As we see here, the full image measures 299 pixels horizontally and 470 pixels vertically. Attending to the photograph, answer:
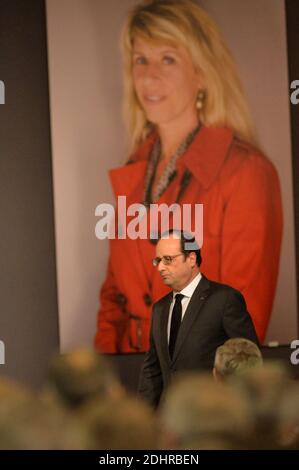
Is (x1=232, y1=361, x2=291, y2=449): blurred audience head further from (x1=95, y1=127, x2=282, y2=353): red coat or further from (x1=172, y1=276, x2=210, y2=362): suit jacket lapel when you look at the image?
(x1=95, y1=127, x2=282, y2=353): red coat

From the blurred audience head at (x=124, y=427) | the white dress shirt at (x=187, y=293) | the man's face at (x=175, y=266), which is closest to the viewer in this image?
the blurred audience head at (x=124, y=427)

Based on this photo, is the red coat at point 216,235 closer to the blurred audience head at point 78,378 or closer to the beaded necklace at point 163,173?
the beaded necklace at point 163,173

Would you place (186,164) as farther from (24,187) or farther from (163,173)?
(24,187)

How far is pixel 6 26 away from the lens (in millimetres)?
3990

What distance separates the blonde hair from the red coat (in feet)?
0.22

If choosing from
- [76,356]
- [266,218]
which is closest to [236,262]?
[266,218]

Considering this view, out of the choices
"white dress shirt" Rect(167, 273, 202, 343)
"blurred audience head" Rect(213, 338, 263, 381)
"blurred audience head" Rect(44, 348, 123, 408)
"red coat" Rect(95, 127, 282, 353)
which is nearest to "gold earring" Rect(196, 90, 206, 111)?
"red coat" Rect(95, 127, 282, 353)

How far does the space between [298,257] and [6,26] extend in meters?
1.63

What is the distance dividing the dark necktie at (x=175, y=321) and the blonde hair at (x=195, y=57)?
0.76 metres

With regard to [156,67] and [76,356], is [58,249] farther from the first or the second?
[76,356]

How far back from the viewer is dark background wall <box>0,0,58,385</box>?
13.0 feet

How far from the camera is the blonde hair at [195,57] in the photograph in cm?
402

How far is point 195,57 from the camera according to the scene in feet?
13.2

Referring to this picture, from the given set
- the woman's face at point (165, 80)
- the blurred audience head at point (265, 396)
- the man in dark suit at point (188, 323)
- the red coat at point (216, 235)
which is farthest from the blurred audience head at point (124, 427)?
the woman's face at point (165, 80)
